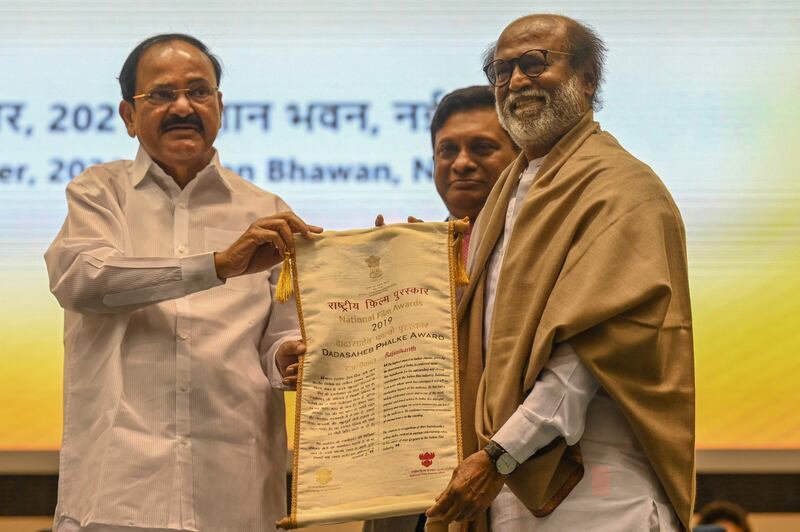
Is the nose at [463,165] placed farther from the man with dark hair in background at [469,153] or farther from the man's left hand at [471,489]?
the man's left hand at [471,489]

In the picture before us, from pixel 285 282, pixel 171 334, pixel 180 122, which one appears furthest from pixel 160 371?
pixel 180 122

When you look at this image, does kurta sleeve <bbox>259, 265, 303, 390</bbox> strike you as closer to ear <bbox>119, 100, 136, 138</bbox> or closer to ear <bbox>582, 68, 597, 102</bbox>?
ear <bbox>119, 100, 136, 138</bbox>

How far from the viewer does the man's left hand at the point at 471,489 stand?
2.46m

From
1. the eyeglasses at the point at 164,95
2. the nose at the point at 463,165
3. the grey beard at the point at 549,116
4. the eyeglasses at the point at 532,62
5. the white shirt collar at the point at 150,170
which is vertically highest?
the eyeglasses at the point at 532,62

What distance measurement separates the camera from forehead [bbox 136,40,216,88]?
126 inches

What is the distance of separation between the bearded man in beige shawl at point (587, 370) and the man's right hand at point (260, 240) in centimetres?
55

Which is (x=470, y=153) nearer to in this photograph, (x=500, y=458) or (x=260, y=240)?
(x=260, y=240)

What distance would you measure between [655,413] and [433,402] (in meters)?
0.51

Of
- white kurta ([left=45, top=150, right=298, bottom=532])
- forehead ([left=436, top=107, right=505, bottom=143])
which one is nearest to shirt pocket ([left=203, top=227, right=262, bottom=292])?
white kurta ([left=45, top=150, right=298, bottom=532])

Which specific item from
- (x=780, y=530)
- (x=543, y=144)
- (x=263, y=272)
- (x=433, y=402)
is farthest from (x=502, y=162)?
(x=780, y=530)

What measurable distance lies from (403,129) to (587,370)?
2081 millimetres

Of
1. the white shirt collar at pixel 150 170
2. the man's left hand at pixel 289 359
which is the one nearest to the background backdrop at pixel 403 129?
the white shirt collar at pixel 150 170

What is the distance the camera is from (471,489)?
2.46 meters

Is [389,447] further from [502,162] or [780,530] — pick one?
[780,530]
